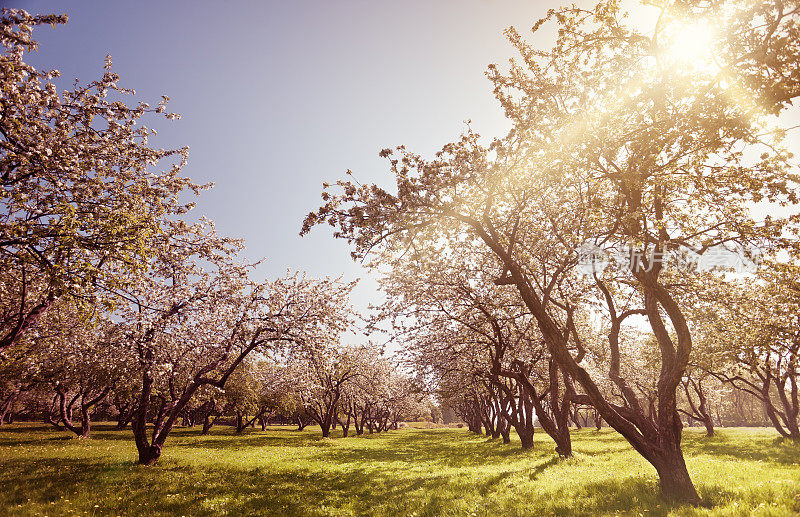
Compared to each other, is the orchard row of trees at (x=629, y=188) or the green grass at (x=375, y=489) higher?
the orchard row of trees at (x=629, y=188)

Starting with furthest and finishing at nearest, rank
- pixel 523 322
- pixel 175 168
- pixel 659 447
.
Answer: pixel 523 322 → pixel 175 168 → pixel 659 447

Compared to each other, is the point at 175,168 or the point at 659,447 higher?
the point at 175,168

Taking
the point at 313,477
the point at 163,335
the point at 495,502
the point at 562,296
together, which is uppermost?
the point at 562,296

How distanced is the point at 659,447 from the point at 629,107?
34.9 ft

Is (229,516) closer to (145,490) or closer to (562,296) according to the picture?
(145,490)

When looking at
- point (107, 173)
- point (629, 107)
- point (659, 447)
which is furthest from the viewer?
point (107, 173)

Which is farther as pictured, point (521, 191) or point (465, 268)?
point (465, 268)

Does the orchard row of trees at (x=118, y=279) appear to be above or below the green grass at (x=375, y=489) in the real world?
above

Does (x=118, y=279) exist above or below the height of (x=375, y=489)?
above

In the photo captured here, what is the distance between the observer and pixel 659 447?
11.2 metres

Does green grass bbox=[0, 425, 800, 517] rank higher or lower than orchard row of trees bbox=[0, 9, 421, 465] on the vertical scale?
lower

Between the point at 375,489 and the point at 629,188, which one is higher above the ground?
the point at 629,188

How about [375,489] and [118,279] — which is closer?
[118,279]

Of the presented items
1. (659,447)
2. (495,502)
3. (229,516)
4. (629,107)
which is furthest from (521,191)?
(229,516)
